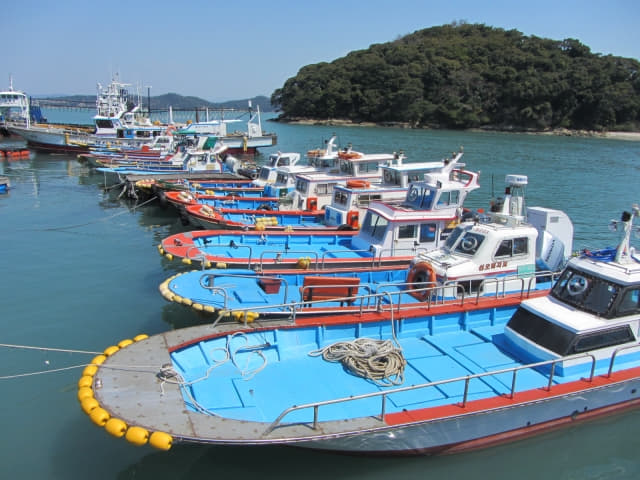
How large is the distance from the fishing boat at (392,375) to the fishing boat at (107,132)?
43828 millimetres

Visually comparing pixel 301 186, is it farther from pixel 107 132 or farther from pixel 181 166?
pixel 107 132

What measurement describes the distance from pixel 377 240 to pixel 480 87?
97.0 meters

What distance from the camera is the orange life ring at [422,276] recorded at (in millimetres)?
11438

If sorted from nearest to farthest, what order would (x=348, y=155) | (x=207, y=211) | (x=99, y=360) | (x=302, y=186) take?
(x=99, y=360), (x=207, y=211), (x=302, y=186), (x=348, y=155)

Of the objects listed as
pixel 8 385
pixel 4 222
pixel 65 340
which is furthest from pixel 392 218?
pixel 4 222

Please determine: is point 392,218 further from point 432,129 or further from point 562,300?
→ point 432,129

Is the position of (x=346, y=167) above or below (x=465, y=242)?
above

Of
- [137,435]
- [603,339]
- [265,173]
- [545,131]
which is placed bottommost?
[137,435]

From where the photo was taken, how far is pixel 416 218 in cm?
1416

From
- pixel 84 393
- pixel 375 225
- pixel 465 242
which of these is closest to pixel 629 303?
pixel 465 242

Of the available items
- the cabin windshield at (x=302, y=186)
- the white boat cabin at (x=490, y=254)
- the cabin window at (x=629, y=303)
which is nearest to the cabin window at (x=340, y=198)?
the cabin windshield at (x=302, y=186)

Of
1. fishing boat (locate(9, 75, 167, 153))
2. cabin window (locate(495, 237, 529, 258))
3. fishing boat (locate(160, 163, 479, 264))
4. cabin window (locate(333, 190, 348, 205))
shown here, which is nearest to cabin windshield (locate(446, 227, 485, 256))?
cabin window (locate(495, 237, 529, 258))

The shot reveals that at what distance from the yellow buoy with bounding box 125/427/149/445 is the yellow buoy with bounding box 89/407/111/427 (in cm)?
41

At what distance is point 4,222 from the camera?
79.8 ft
